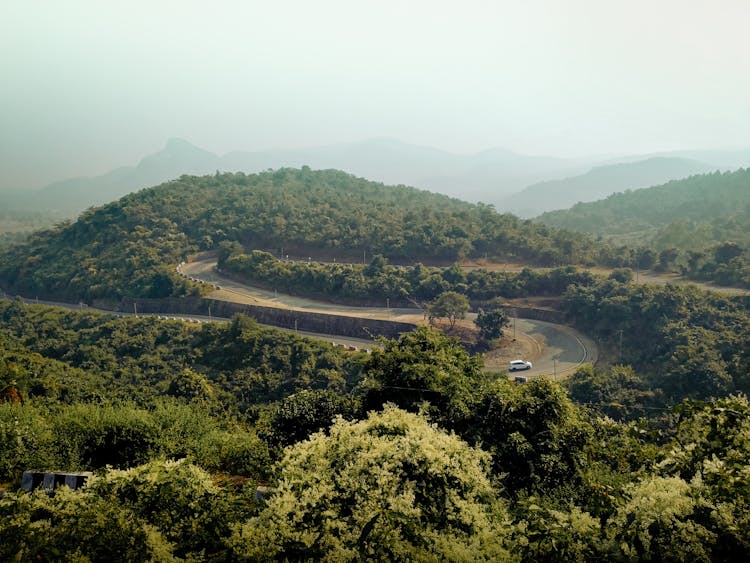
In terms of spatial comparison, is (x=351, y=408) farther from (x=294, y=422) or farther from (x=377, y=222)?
(x=377, y=222)

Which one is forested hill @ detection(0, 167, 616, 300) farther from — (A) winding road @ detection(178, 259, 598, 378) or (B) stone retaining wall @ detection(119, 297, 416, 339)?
(A) winding road @ detection(178, 259, 598, 378)

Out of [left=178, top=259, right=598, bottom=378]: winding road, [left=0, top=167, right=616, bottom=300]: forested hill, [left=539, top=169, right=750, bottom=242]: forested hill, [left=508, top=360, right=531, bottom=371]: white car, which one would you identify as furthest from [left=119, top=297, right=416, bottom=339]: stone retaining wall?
[left=539, top=169, right=750, bottom=242]: forested hill

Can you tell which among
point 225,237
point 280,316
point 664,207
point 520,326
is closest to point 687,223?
point 664,207

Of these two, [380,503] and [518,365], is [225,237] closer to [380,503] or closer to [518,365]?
[518,365]

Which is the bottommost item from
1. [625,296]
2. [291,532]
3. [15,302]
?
[15,302]

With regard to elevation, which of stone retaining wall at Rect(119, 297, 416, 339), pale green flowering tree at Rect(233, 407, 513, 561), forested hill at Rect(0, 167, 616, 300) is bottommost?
stone retaining wall at Rect(119, 297, 416, 339)

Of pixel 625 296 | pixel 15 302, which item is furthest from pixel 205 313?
pixel 625 296
